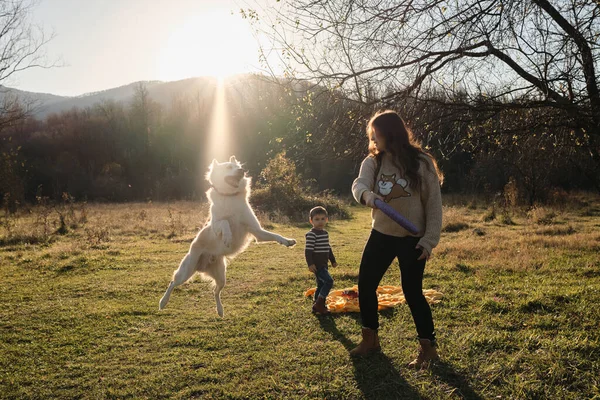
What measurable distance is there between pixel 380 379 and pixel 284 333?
1597mm

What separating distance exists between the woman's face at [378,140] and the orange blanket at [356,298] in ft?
9.19

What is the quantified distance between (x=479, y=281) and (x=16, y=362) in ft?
21.9

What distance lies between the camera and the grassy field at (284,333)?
3.74 metres

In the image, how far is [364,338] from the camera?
422cm

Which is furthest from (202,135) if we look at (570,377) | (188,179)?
(570,377)

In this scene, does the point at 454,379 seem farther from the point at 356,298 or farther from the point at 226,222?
the point at 356,298

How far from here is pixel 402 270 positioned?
3.65 m

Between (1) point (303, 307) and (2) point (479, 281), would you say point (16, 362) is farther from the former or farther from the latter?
(2) point (479, 281)

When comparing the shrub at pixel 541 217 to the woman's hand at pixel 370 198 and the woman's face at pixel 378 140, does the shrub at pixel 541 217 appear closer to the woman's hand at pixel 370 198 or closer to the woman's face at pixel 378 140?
the woman's face at pixel 378 140

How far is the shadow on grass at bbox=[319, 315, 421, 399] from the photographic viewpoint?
139 inches

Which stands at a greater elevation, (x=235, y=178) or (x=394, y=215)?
(x=235, y=178)

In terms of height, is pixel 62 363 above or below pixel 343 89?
below

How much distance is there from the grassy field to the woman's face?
2.09 m

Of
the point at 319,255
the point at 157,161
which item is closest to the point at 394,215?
the point at 319,255
